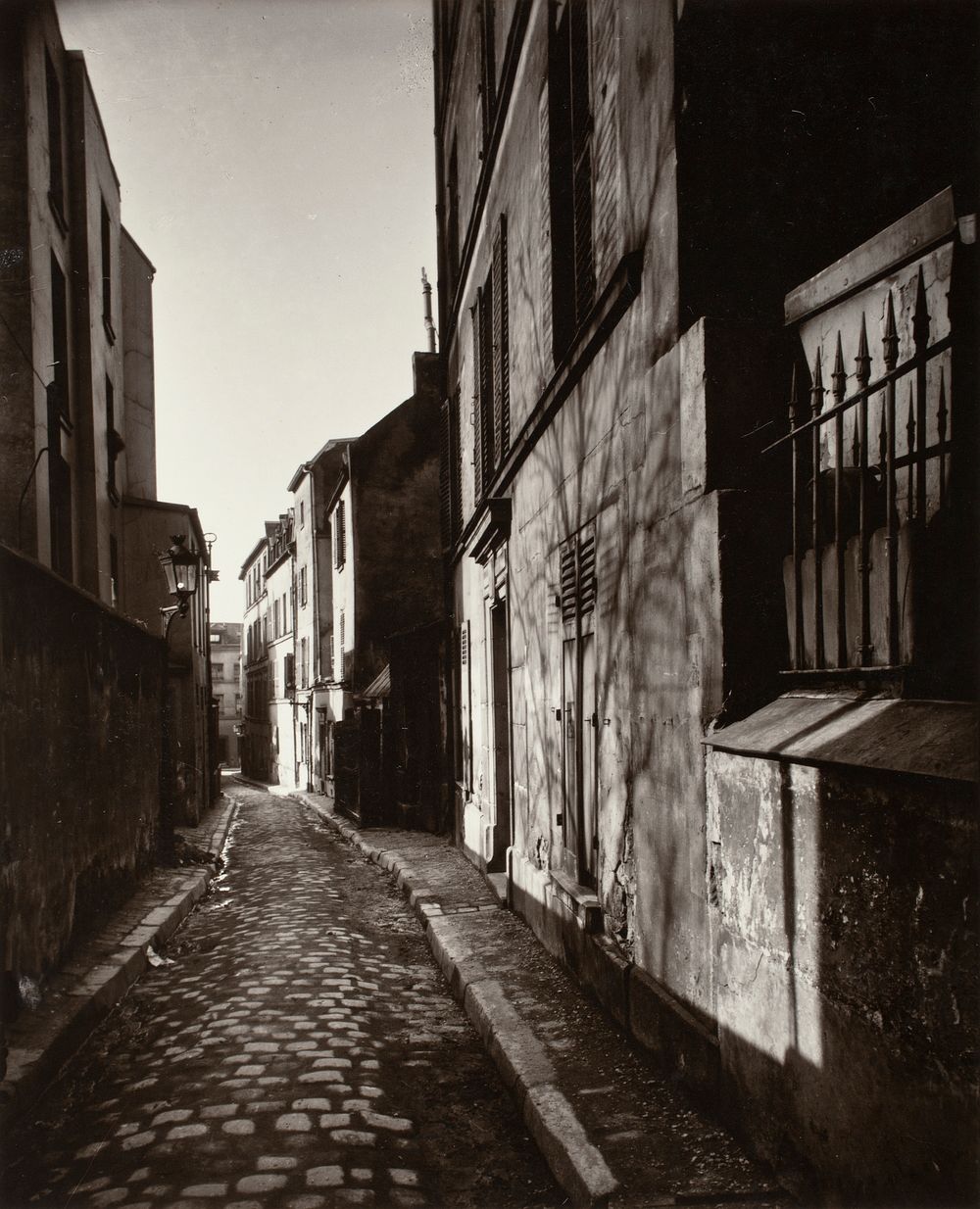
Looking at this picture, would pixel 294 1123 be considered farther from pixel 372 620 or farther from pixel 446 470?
pixel 372 620

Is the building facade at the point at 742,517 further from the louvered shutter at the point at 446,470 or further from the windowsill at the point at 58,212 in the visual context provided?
the windowsill at the point at 58,212

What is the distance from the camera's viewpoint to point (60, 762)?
679 centimetres

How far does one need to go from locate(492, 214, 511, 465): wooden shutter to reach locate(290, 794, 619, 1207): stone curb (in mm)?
4734

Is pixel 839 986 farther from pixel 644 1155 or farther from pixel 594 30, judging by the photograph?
pixel 594 30

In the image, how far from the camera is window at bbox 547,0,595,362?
6812 millimetres

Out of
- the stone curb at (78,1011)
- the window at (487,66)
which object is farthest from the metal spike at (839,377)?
the window at (487,66)

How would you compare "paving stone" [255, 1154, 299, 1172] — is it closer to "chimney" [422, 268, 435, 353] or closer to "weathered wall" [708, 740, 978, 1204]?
"weathered wall" [708, 740, 978, 1204]

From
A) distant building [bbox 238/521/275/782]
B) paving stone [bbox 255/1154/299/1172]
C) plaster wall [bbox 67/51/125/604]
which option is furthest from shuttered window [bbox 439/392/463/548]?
distant building [bbox 238/521/275/782]

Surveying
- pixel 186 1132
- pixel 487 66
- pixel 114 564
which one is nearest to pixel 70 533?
pixel 114 564

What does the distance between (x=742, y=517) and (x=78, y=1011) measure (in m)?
4.71

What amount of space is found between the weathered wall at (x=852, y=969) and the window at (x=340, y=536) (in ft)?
70.2

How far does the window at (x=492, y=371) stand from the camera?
32.3 ft

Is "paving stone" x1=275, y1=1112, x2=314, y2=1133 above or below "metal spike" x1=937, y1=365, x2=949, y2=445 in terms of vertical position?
below

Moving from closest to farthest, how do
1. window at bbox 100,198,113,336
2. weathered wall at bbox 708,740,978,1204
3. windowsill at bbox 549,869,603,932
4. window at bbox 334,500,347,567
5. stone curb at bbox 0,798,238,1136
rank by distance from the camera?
weathered wall at bbox 708,740,978,1204 < stone curb at bbox 0,798,238,1136 < windowsill at bbox 549,869,603,932 < window at bbox 100,198,113,336 < window at bbox 334,500,347,567
